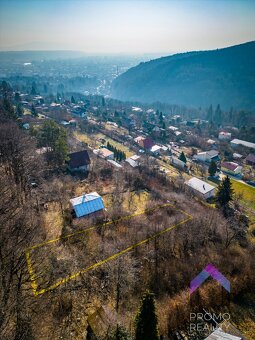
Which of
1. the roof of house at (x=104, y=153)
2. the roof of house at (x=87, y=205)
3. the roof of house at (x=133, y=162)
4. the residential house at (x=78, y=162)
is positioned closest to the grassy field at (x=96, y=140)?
the roof of house at (x=104, y=153)

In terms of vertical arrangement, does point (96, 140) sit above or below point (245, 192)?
above

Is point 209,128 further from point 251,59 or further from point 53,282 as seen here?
point 251,59

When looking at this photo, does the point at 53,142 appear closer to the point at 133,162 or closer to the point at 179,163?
the point at 133,162

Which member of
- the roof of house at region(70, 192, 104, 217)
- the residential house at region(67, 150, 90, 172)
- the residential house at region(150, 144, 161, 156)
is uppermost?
the roof of house at region(70, 192, 104, 217)

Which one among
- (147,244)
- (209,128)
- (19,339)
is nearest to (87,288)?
(19,339)

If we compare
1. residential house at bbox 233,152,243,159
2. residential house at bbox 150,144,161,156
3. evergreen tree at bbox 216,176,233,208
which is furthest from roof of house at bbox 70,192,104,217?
residential house at bbox 233,152,243,159

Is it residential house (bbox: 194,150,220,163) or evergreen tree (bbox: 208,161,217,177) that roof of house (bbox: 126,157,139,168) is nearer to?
evergreen tree (bbox: 208,161,217,177)

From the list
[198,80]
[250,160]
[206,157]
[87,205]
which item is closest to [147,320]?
[87,205]
